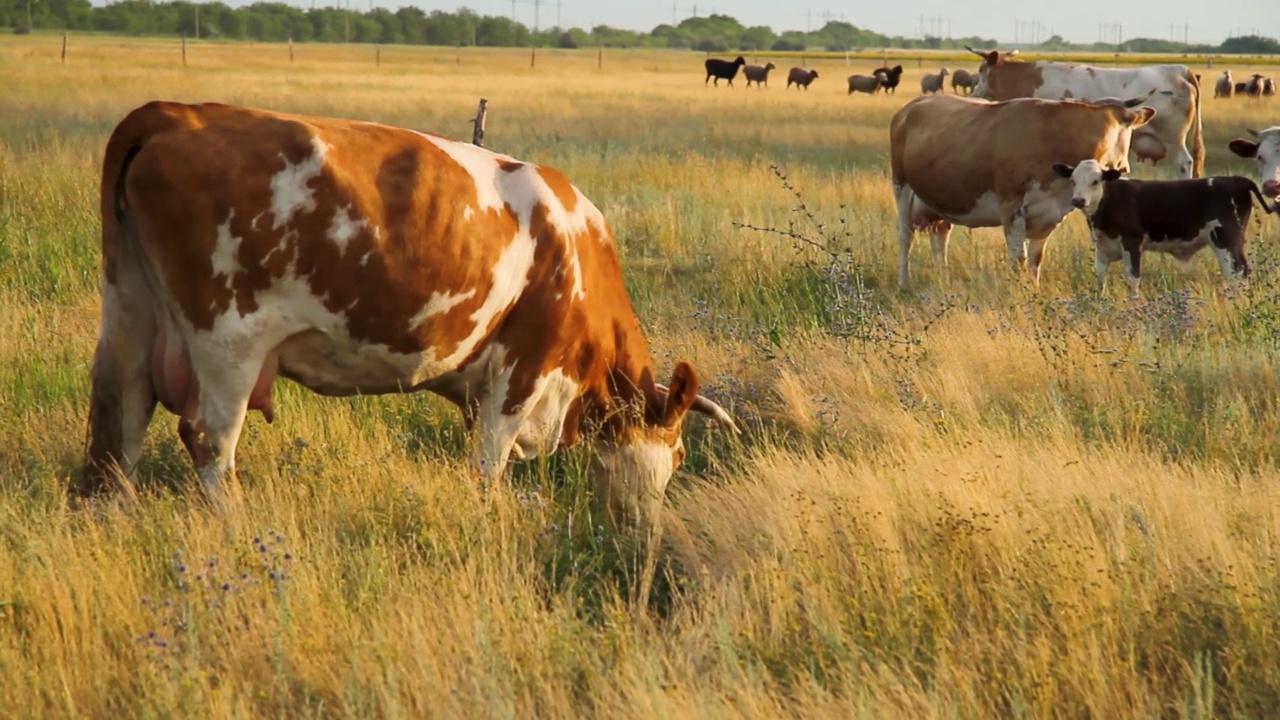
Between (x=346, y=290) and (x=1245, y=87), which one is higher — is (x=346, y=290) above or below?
below

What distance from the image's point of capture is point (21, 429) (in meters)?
6.11

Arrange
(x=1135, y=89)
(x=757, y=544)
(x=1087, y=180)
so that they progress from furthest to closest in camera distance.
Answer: (x=1135, y=89) → (x=1087, y=180) → (x=757, y=544)

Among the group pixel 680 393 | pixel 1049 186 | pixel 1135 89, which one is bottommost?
pixel 680 393

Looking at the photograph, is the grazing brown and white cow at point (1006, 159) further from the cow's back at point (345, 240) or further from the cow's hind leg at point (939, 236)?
the cow's back at point (345, 240)

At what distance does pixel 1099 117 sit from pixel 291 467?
24.3ft

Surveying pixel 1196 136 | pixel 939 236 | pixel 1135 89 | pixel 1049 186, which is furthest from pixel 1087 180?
pixel 1135 89

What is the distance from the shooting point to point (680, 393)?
19.2ft

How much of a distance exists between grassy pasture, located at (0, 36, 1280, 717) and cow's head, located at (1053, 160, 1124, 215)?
54.7 inches

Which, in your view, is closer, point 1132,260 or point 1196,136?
point 1132,260

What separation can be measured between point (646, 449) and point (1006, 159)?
586 cm

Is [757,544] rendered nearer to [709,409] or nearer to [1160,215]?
[709,409]

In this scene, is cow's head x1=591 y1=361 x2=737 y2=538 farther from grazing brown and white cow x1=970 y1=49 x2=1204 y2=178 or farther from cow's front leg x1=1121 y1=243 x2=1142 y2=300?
grazing brown and white cow x1=970 y1=49 x2=1204 y2=178

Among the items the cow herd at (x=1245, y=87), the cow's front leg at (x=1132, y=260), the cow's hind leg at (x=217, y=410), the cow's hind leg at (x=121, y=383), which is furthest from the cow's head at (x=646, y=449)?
the cow herd at (x=1245, y=87)

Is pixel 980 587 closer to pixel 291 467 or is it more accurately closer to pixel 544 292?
pixel 544 292
